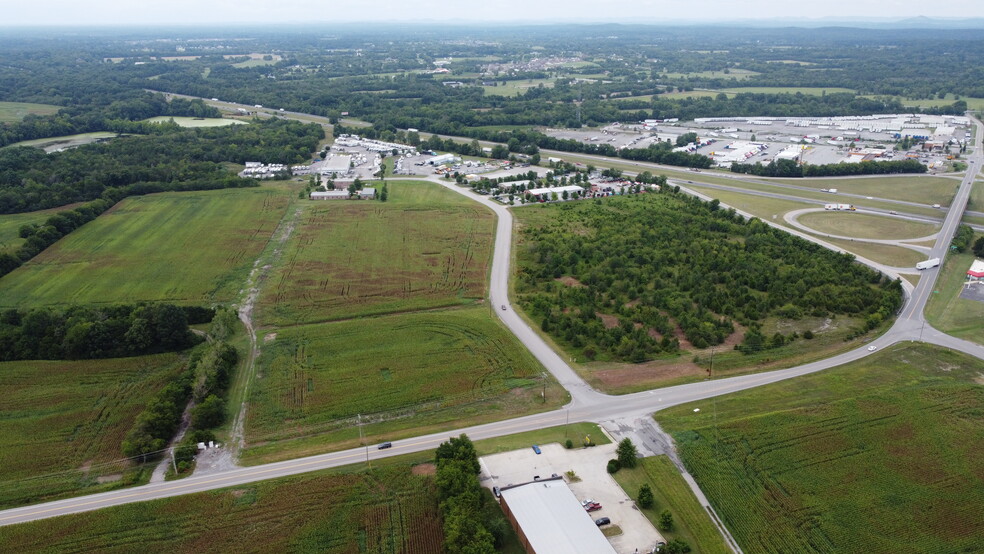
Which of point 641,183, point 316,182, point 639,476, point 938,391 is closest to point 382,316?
point 639,476

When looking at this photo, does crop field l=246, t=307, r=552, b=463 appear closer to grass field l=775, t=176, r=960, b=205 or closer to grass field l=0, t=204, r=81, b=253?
grass field l=0, t=204, r=81, b=253

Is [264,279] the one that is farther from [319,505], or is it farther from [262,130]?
[262,130]

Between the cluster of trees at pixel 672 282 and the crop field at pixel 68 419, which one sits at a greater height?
the cluster of trees at pixel 672 282

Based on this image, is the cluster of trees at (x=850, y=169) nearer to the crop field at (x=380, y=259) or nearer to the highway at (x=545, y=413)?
the highway at (x=545, y=413)

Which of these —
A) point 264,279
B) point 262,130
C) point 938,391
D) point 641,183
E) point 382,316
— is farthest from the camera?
point 262,130

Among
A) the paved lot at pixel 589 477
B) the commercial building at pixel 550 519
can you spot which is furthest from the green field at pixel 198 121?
the commercial building at pixel 550 519

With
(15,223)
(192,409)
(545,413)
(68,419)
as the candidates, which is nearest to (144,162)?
(15,223)

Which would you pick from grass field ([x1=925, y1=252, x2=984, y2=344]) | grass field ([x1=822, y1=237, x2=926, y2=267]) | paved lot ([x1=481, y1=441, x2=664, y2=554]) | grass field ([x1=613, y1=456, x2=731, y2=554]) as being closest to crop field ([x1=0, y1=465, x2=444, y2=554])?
paved lot ([x1=481, y1=441, x2=664, y2=554])
